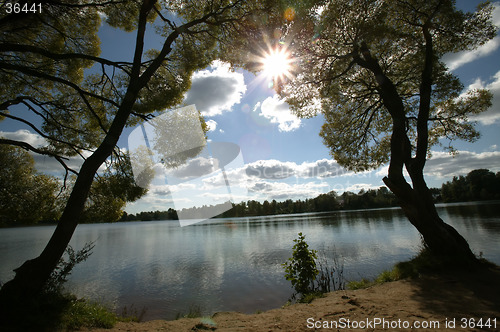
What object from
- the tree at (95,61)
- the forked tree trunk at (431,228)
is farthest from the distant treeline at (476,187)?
the tree at (95,61)

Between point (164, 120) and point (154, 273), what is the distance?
1117 centimetres

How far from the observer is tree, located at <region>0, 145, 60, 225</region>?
10547 mm

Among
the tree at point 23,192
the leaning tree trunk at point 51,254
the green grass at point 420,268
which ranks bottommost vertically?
the green grass at point 420,268

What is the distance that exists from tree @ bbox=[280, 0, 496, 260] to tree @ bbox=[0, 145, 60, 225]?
41.8 ft

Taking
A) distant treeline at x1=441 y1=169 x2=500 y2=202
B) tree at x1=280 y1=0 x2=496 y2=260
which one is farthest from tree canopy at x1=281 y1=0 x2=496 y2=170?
distant treeline at x1=441 y1=169 x2=500 y2=202

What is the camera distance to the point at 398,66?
9.66 metres

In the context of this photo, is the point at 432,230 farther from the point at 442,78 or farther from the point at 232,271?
the point at 232,271

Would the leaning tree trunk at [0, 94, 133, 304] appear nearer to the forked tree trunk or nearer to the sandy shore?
the sandy shore

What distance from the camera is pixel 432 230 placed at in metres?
7.32

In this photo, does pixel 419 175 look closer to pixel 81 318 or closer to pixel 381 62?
pixel 381 62

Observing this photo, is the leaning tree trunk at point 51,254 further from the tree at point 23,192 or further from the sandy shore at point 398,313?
the tree at point 23,192

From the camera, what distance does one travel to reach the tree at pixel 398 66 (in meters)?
7.57

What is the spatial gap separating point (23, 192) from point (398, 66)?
728 inches

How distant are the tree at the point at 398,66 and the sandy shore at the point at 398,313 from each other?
2.38 m
